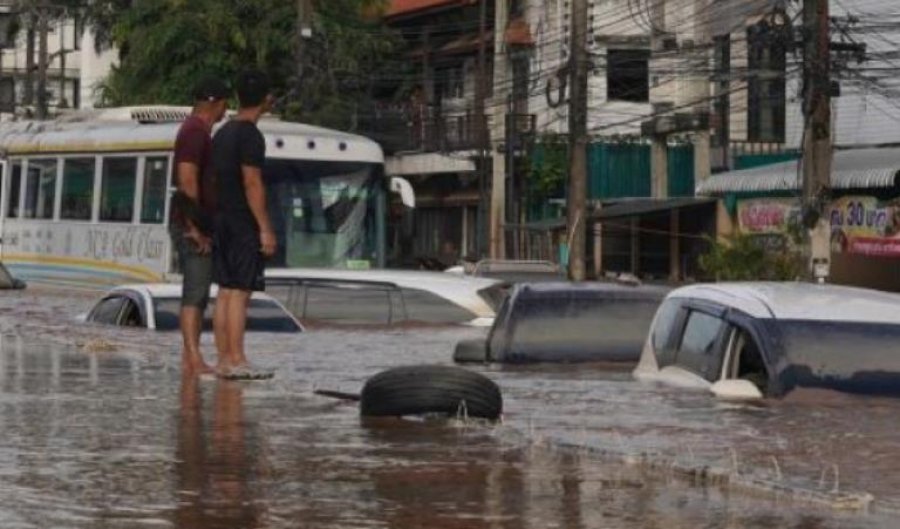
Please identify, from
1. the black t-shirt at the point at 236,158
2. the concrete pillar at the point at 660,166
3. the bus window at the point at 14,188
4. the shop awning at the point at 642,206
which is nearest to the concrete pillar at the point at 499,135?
the shop awning at the point at 642,206

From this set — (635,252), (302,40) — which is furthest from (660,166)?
(302,40)

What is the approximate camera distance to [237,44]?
56.9m

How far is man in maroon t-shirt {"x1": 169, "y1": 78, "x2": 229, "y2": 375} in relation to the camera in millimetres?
12258

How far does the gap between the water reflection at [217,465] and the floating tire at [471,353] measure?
3728 mm

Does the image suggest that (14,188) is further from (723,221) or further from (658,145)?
(658,145)

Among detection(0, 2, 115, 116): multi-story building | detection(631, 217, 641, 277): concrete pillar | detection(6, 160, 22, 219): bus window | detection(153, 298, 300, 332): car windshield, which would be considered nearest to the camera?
detection(153, 298, 300, 332): car windshield

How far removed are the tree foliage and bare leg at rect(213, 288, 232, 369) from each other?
4245 cm

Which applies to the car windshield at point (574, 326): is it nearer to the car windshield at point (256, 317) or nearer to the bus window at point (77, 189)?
the car windshield at point (256, 317)

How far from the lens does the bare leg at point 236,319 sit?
12148 millimetres

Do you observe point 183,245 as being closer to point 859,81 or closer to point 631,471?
point 631,471

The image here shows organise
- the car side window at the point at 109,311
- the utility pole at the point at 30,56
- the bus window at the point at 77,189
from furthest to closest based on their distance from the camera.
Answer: the utility pole at the point at 30,56 → the bus window at the point at 77,189 → the car side window at the point at 109,311

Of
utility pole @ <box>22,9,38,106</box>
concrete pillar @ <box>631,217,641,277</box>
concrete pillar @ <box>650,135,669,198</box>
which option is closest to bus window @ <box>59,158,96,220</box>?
concrete pillar @ <box>650,135,669,198</box>

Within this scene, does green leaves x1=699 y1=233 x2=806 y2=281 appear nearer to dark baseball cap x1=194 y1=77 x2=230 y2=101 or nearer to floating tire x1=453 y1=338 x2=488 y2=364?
floating tire x1=453 y1=338 x2=488 y2=364

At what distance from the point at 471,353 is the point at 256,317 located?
5151mm
